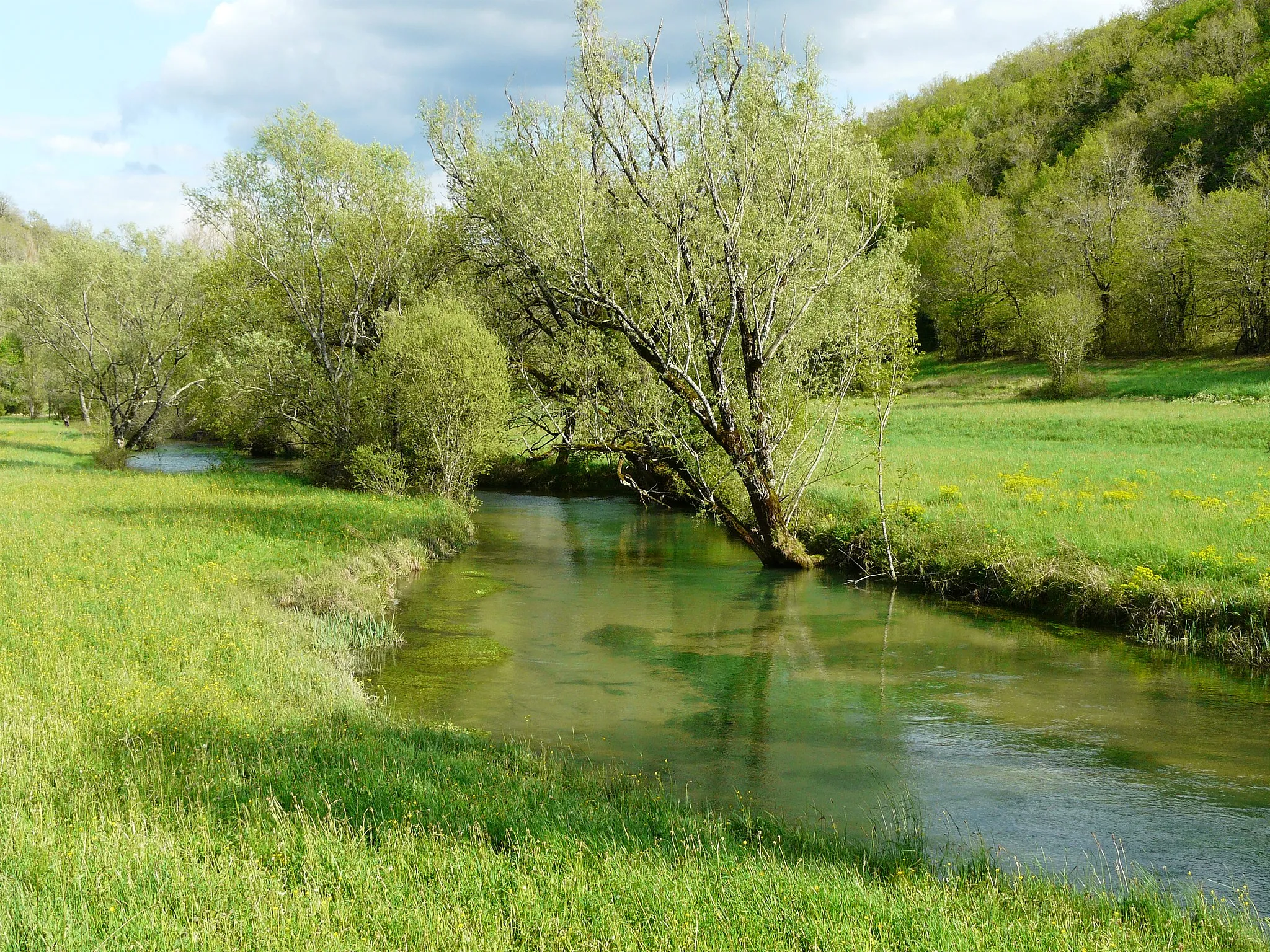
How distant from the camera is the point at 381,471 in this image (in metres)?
27.2

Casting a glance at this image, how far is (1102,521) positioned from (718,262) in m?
10.0

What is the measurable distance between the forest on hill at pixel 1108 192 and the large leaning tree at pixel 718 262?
30.8 metres

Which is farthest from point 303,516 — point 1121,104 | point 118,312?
point 1121,104

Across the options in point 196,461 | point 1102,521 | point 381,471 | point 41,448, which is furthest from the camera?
point 196,461

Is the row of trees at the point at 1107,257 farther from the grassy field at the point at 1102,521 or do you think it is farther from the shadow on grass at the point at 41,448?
the shadow on grass at the point at 41,448

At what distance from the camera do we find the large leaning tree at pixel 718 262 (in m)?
19.6

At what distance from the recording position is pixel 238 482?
2895 cm

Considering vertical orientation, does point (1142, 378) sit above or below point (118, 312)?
below

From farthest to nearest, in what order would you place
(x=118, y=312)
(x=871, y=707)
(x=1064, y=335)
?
(x=1064, y=335), (x=118, y=312), (x=871, y=707)

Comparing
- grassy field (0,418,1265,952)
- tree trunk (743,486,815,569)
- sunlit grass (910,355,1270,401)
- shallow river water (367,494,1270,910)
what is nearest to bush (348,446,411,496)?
shallow river water (367,494,1270,910)

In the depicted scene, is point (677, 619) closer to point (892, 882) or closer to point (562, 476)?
point (892, 882)

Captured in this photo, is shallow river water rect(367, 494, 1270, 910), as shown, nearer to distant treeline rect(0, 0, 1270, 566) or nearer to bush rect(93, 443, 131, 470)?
distant treeline rect(0, 0, 1270, 566)

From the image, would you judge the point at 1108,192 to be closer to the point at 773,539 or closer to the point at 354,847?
the point at 773,539

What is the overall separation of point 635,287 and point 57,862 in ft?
61.7
